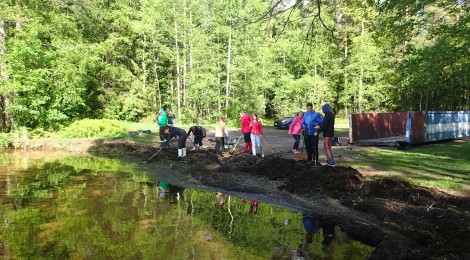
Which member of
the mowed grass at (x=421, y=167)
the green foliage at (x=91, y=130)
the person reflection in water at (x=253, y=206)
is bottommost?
the person reflection in water at (x=253, y=206)

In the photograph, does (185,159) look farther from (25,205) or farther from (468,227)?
(468,227)

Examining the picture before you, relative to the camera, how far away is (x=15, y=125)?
68.2ft

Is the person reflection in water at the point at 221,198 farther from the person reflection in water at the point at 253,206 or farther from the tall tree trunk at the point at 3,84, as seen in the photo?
the tall tree trunk at the point at 3,84

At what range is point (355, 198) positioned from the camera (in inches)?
312

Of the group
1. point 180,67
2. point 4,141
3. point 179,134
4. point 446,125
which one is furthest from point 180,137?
point 180,67

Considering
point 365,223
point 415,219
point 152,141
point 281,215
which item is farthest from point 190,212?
point 152,141

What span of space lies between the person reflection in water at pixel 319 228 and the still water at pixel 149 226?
17 mm

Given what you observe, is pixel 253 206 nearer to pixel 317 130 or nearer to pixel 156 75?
pixel 317 130

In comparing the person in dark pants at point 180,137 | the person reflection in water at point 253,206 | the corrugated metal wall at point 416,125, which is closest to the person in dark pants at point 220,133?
the person in dark pants at point 180,137

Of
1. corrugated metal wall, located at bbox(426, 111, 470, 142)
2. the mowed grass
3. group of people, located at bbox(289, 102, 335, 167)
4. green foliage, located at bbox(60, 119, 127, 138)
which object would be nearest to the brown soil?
group of people, located at bbox(289, 102, 335, 167)

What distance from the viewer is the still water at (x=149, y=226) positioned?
5559 millimetres

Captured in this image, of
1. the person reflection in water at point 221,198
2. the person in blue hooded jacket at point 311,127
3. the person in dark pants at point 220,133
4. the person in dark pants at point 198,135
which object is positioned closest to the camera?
the person reflection in water at point 221,198

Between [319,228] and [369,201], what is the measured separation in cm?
161

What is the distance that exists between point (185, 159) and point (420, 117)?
484 inches
